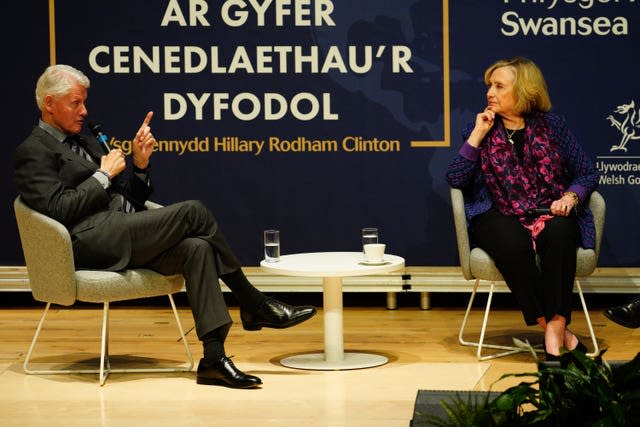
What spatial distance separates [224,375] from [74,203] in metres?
0.89

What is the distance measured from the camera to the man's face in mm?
4504

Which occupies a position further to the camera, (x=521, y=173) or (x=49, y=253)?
(x=521, y=173)

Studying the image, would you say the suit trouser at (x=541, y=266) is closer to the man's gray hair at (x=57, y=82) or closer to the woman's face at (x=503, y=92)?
the woman's face at (x=503, y=92)

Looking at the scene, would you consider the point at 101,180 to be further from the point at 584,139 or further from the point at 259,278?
the point at 584,139

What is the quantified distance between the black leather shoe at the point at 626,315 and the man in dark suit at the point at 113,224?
5.27 ft

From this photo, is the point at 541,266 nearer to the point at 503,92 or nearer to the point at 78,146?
the point at 503,92

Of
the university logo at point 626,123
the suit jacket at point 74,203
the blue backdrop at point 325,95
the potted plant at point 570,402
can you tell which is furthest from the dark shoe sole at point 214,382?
the university logo at point 626,123

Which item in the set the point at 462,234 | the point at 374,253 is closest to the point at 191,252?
the point at 374,253

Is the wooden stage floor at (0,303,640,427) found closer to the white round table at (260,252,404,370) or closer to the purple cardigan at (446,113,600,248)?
the white round table at (260,252,404,370)

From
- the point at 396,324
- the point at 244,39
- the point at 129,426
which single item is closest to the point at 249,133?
the point at 244,39

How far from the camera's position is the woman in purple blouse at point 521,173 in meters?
4.71

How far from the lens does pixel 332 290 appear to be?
4.58 metres

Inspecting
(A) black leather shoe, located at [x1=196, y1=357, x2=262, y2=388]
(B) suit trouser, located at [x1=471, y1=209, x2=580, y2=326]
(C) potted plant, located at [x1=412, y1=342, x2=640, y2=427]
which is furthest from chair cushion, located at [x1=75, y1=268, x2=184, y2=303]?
(C) potted plant, located at [x1=412, y1=342, x2=640, y2=427]

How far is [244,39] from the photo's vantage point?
6078 mm
